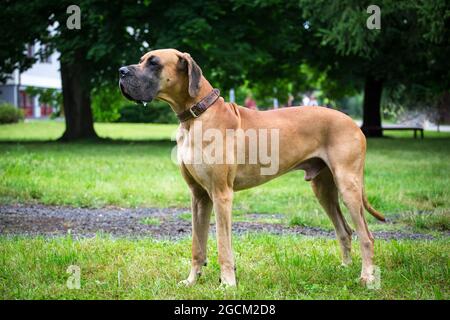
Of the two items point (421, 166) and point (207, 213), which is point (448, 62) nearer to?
point (421, 166)

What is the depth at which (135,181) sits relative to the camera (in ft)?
38.3

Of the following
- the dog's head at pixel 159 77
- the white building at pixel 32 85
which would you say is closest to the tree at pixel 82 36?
the dog's head at pixel 159 77

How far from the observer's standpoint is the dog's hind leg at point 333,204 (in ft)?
19.9

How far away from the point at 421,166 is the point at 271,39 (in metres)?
9.89

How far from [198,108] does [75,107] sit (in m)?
20.4

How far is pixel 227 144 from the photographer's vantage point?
5.25 meters

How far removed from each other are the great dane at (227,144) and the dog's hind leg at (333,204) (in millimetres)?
141

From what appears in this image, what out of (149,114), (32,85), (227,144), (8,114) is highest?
(32,85)

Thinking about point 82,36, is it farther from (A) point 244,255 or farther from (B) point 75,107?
(A) point 244,255

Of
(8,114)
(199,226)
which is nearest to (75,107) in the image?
(8,114)

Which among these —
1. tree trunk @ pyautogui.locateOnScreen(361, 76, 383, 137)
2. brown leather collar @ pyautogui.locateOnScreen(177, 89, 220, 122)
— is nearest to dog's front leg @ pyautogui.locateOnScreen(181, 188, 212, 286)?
brown leather collar @ pyautogui.locateOnScreen(177, 89, 220, 122)

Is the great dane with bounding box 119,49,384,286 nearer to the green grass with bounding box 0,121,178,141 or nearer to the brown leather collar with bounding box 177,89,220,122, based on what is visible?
the brown leather collar with bounding box 177,89,220,122

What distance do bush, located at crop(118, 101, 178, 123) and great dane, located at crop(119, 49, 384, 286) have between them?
4344 cm

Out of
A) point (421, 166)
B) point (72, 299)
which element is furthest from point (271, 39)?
point (72, 299)
